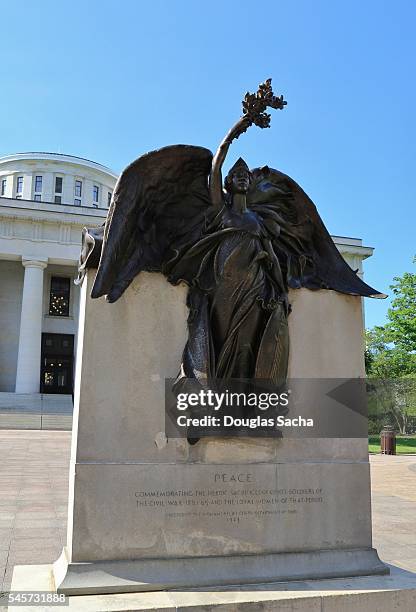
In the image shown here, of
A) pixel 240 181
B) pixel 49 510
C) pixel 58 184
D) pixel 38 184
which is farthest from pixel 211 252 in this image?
pixel 38 184

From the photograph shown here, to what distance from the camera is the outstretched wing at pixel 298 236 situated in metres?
5.24

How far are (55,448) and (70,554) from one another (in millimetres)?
16723

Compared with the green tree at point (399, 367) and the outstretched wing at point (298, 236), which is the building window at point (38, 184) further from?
the outstretched wing at point (298, 236)

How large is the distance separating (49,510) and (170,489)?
517cm

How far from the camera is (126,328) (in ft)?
15.2

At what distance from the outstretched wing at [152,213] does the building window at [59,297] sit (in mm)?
52560

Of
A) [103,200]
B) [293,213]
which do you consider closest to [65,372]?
[103,200]

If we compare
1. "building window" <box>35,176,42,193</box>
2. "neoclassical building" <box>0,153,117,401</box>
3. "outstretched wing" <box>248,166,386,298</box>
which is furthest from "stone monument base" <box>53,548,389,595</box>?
"building window" <box>35,176,42,193</box>

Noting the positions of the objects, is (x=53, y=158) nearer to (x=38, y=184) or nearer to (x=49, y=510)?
(x=38, y=184)

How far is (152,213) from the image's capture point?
4957 mm

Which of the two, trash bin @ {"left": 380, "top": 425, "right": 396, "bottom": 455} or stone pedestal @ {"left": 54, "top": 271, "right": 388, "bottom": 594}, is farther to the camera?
trash bin @ {"left": 380, "top": 425, "right": 396, "bottom": 455}

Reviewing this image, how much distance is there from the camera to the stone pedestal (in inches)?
168

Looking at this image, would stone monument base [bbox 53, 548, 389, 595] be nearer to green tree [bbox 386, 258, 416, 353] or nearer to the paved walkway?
the paved walkway

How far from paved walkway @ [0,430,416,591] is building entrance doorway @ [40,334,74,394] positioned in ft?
123
